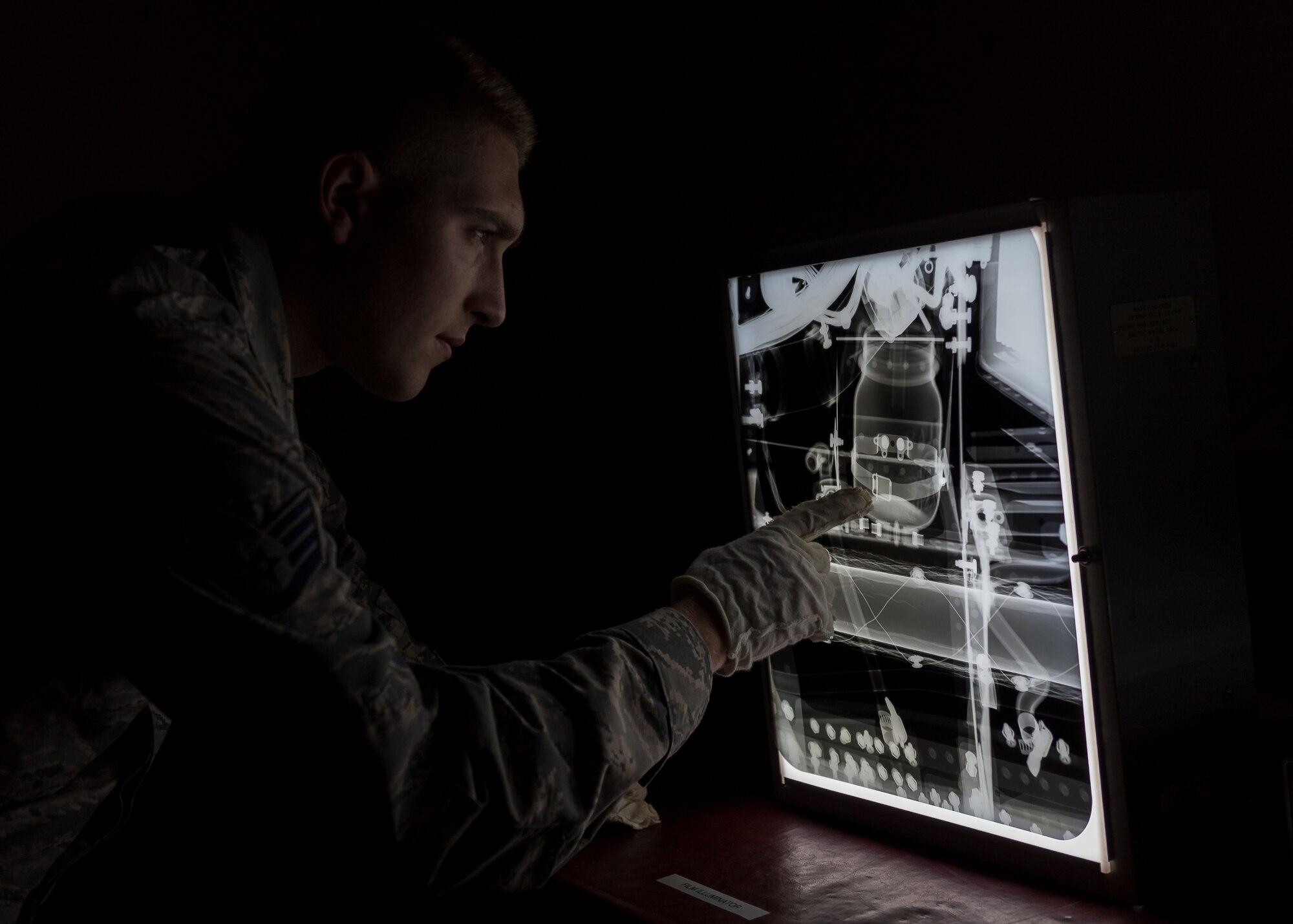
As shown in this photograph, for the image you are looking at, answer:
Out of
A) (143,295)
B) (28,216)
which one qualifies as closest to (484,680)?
(143,295)

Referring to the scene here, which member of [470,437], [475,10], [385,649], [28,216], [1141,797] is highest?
[475,10]

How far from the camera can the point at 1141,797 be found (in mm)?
1020

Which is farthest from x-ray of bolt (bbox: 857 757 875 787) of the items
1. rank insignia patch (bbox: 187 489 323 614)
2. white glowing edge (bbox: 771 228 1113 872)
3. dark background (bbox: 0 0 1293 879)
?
rank insignia patch (bbox: 187 489 323 614)

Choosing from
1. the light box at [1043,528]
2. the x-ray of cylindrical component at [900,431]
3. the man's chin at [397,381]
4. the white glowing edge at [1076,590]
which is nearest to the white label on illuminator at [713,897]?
the light box at [1043,528]

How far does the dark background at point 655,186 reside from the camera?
1290 millimetres

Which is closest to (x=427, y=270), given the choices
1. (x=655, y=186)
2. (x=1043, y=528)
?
(x=1043, y=528)

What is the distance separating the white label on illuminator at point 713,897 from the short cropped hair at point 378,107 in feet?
2.62

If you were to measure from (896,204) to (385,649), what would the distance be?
1149mm

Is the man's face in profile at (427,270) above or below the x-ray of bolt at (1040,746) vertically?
above

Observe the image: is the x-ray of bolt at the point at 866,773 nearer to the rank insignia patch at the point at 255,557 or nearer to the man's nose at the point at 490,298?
the man's nose at the point at 490,298

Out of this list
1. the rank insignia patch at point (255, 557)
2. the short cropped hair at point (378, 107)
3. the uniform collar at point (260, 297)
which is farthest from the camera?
the short cropped hair at point (378, 107)

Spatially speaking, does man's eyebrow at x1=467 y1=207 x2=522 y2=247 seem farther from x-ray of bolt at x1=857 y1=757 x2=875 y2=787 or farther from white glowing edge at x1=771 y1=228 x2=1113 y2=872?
x-ray of bolt at x1=857 y1=757 x2=875 y2=787

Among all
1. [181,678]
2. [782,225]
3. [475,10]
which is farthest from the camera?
[475,10]

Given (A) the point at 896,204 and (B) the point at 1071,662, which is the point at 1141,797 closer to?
(B) the point at 1071,662
